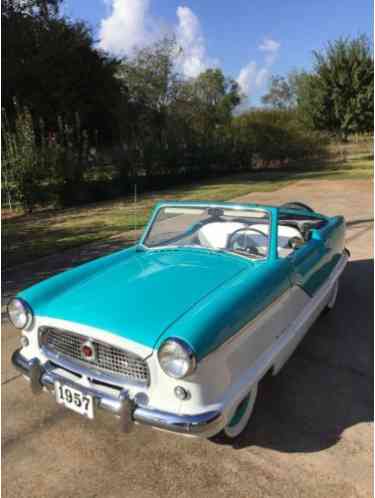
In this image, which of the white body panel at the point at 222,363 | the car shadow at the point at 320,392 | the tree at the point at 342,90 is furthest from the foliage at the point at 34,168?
the tree at the point at 342,90

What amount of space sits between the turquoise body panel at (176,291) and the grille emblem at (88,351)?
0.13 m

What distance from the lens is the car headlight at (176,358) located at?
6.11 feet

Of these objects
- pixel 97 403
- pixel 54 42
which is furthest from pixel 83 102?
pixel 97 403

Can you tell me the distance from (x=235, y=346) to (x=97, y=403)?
0.81 metres

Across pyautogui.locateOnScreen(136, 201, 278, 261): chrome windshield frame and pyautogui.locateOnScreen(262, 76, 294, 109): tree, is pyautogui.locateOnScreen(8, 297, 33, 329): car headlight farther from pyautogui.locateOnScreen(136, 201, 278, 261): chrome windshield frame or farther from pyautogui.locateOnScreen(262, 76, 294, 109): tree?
pyautogui.locateOnScreen(262, 76, 294, 109): tree

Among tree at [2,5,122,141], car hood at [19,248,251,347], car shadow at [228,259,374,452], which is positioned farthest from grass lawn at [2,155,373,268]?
tree at [2,5,122,141]

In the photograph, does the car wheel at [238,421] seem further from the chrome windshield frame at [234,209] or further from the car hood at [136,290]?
the chrome windshield frame at [234,209]

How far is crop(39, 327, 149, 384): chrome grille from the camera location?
81.7 inches

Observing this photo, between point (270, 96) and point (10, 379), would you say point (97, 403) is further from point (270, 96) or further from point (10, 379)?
point (270, 96)

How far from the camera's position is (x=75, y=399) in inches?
85.4

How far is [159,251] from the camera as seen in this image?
3334mm

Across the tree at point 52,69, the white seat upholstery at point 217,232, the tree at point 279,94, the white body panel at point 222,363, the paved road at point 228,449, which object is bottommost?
the paved road at point 228,449

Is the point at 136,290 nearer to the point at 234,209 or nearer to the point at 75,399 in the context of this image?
the point at 75,399

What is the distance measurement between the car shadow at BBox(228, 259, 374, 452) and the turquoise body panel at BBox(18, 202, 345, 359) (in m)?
0.60
